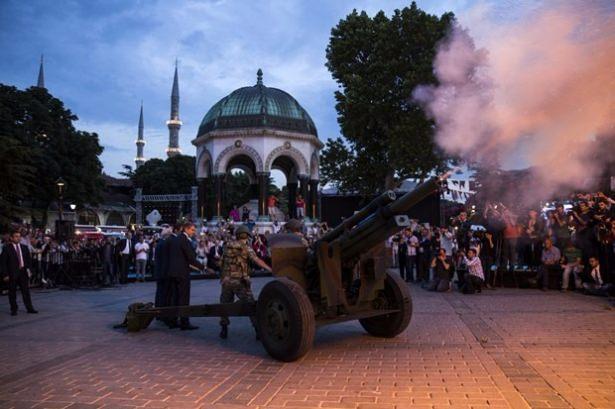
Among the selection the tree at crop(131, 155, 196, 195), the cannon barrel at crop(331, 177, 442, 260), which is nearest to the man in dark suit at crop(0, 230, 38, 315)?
the cannon barrel at crop(331, 177, 442, 260)

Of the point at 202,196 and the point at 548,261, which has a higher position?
the point at 202,196

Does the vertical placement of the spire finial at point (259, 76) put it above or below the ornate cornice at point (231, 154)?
above

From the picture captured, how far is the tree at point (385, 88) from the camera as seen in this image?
24.5 metres

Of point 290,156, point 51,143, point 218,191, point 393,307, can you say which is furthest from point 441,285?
point 51,143

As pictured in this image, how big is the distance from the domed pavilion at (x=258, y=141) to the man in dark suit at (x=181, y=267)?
21378 mm

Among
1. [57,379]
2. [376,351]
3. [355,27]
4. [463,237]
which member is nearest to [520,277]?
[463,237]

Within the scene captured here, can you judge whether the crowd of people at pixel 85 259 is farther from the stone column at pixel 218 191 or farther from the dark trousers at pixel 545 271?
the stone column at pixel 218 191

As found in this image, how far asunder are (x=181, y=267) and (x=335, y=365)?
4.10 m

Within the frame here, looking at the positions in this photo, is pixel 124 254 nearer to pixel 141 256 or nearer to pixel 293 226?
pixel 141 256

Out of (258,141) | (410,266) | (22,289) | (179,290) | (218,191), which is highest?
(258,141)

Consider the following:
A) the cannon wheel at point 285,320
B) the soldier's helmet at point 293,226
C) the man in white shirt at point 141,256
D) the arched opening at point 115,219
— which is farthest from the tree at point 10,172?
the arched opening at point 115,219

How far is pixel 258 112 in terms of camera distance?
31.7 meters

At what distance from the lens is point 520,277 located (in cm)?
1454

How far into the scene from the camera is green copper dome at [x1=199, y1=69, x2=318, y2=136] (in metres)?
31.5
